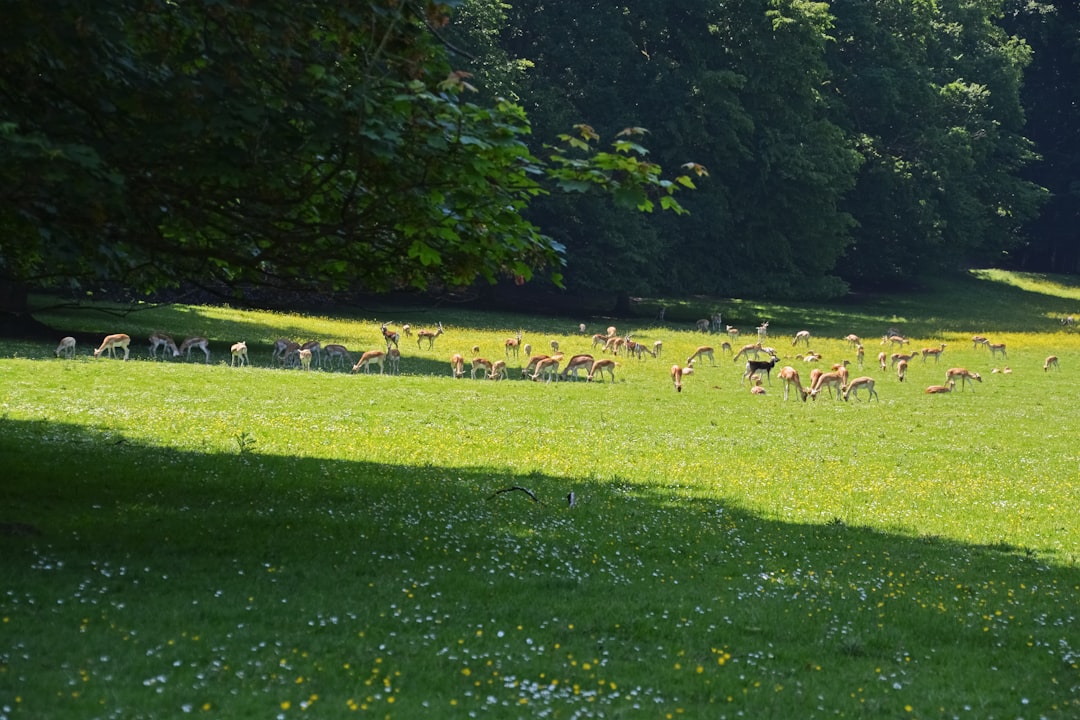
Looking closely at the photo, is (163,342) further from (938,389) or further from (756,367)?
(938,389)

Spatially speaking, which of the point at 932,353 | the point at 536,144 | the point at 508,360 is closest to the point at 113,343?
the point at 508,360

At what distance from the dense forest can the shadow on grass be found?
2568mm

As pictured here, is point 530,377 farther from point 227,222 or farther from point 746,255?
point 746,255

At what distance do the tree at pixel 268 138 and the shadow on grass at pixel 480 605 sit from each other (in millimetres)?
2767

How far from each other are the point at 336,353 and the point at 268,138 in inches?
1130

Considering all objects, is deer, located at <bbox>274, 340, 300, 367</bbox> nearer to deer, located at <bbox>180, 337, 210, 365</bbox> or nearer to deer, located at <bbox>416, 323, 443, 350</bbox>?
deer, located at <bbox>180, 337, 210, 365</bbox>

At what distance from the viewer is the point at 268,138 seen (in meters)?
10.9

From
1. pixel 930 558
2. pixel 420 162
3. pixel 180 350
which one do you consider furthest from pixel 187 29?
pixel 180 350

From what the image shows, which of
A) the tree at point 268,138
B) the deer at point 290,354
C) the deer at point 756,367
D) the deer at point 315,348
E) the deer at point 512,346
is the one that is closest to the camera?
the tree at point 268,138

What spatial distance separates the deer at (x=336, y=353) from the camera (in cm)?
3916

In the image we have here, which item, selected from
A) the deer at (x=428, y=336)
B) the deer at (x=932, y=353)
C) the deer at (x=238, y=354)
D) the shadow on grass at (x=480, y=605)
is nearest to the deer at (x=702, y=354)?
the deer at (x=932, y=353)

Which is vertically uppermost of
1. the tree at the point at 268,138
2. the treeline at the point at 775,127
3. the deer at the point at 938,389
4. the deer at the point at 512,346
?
the treeline at the point at 775,127

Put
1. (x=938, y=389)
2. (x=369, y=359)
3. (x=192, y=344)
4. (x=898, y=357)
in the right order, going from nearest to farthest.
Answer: (x=192, y=344), (x=369, y=359), (x=938, y=389), (x=898, y=357)

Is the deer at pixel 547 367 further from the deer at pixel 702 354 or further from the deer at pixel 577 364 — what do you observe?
the deer at pixel 702 354
